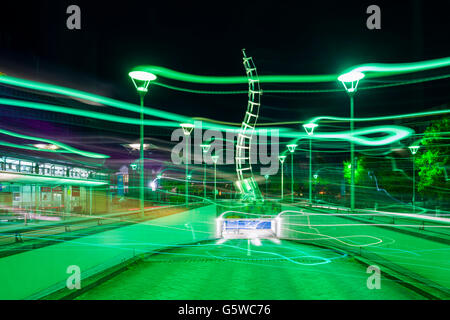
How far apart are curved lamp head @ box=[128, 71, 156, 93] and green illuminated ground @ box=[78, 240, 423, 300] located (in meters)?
8.74

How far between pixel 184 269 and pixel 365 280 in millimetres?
4359

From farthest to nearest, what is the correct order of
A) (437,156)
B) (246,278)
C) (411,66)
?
(437,156), (411,66), (246,278)

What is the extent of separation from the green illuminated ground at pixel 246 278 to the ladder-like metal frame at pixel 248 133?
7.67 ft

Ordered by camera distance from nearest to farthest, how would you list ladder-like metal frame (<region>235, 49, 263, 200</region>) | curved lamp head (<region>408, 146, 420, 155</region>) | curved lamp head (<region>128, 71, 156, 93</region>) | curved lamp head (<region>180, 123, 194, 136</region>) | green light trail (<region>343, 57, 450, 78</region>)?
ladder-like metal frame (<region>235, 49, 263, 200</region>) → green light trail (<region>343, 57, 450, 78</region>) → curved lamp head (<region>128, 71, 156, 93</region>) → curved lamp head (<region>180, 123, 194, 136</region>) → curved lamp head (<region>408, 146, 420, 155</region>)

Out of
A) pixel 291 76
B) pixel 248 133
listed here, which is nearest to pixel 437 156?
pixel 291 76

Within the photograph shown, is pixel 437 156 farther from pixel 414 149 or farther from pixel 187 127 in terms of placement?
pixel 187 127

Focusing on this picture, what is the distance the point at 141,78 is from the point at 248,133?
877 cm

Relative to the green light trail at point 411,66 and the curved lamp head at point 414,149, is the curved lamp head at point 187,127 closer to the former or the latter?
the green light trail at point 411,66

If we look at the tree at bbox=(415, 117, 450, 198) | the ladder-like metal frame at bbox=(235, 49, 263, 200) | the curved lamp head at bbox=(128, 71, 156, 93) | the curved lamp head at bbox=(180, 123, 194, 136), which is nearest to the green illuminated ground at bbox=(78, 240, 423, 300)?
the ladder-like metal frame at bbox=(235, 49, 263, 200)

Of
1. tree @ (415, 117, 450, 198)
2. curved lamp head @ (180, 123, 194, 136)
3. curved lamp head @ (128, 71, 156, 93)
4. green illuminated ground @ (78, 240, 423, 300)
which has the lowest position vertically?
green illuminated ground @ (78, 240, 423, 300)

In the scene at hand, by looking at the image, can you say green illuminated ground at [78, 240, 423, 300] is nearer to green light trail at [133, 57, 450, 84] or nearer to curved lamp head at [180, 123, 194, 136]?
green light trail at [133, 57, 450, 84]

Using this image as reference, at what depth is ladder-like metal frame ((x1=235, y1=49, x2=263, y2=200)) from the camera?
718cm

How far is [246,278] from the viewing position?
21.7ft
